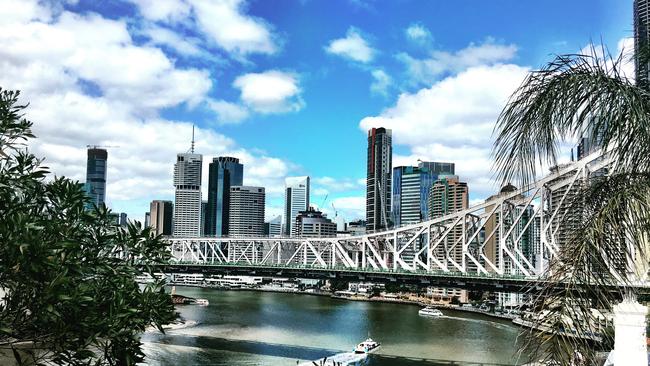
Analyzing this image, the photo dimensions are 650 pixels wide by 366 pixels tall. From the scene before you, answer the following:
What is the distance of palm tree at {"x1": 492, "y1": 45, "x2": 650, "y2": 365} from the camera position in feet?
13.0

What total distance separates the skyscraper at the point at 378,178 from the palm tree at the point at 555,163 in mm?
169110

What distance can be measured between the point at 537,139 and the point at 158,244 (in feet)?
16.8

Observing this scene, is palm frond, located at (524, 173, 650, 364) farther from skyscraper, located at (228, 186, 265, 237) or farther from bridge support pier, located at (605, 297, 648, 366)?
skyscraper, located at (228, 186, 265, 237)

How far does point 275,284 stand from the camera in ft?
367

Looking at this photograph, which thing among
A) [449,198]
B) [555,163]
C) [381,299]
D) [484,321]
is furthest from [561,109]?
[449,198]

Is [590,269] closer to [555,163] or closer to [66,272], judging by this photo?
[555,163]

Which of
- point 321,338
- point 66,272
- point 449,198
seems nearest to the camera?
point 66,272

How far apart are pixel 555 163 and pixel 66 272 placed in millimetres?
4494

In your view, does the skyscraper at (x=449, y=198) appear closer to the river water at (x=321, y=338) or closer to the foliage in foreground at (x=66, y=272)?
the river water at (x=321, y=338)

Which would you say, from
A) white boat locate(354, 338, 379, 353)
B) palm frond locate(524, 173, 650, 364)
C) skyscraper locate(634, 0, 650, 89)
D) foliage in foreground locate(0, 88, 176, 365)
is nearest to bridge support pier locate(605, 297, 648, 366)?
palm frond locate(524, 173, 650, 364)

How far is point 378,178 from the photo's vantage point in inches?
7377

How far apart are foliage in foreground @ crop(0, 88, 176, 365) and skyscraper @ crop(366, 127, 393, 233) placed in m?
166

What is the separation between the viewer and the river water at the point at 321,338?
30.3 metres

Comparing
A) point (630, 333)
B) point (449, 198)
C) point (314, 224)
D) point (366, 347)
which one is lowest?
point (366, 347)
